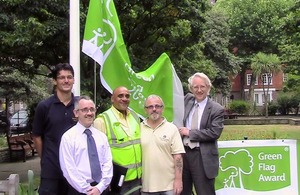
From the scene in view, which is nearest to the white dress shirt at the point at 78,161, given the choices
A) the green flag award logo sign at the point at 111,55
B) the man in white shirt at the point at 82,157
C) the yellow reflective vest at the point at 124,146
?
the man in white shirt at the point at 82,157

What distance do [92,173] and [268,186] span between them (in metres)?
3.30

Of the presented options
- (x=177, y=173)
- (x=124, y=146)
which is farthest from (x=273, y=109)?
(x=124, y=146)

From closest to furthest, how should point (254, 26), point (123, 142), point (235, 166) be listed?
point (123, 142)
point (235, 166)
point (254, 26)

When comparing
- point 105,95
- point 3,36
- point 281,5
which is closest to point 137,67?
point 105,95

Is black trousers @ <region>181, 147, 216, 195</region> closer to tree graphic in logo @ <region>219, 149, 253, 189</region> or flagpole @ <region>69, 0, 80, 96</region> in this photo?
tree graphic in logo @ <region>219, 149, 253, 189</region>

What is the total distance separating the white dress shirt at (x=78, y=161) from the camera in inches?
178

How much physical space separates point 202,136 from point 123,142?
103 cm

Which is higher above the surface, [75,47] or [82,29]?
[82,29]

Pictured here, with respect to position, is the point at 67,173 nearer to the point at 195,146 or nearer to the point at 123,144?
the point at 123,144

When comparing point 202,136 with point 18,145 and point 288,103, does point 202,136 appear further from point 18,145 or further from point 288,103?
point 288,103

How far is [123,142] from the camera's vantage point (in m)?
4.98

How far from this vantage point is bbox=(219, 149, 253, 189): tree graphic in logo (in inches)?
269

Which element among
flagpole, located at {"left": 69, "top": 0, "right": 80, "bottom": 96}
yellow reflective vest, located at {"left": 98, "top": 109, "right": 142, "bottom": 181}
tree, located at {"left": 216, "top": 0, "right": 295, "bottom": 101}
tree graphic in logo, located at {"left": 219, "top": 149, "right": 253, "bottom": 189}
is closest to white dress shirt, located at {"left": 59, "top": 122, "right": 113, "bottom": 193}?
yellow reflective vest, located at {"left": 98, "top": 109, "right": 142, "bottom": 181}

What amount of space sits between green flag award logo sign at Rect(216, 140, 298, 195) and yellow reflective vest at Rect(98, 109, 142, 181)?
6.93 feet
